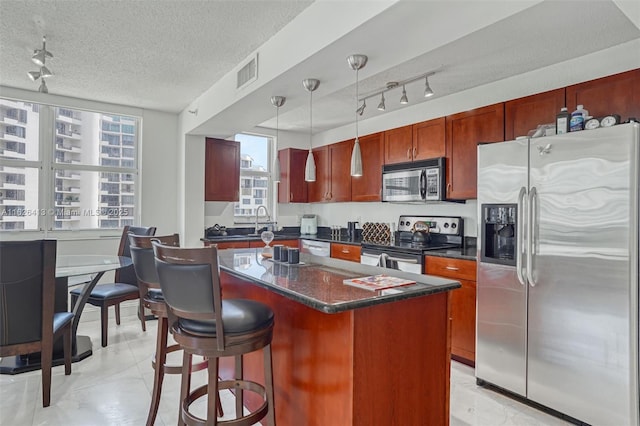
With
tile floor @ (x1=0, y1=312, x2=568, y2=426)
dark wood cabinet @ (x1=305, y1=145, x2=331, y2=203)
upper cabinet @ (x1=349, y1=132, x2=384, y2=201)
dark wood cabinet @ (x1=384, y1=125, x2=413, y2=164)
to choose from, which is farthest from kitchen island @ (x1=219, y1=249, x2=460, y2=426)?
dark wood cabinet @ (x1=305, y1=145, x2=331, y2=203)

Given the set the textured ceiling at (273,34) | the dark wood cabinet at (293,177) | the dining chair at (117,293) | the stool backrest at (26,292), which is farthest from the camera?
the dark wood cabinet at (293,177)

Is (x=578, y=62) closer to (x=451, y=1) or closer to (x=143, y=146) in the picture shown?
(x=451, y=1)

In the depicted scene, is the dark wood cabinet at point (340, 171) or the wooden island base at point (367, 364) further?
the dark wood cabinet at point (340, 171)

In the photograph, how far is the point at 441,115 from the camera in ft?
12.8

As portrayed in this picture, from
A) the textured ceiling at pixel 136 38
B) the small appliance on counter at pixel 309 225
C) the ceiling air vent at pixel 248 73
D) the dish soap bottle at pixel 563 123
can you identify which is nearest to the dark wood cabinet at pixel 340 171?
the small appliance on counter at pixel 309 225

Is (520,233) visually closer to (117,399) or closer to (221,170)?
(117,399)

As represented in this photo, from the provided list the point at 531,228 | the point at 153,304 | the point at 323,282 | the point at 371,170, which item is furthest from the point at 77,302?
the point at 531,228

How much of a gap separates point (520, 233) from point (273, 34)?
7.18ft

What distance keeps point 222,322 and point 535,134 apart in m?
2.34

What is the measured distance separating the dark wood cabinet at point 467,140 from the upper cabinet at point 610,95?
57 cm

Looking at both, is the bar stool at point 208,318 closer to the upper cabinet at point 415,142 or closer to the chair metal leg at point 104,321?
the chair metal leg at point 104,321

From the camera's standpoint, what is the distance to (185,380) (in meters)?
1.85

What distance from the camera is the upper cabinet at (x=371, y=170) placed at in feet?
14.4

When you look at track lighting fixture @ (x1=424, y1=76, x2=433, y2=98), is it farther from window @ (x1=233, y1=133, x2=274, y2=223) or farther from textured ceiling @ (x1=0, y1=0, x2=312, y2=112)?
window @ (x1=233, y1=133, x2=274, y2=223)
